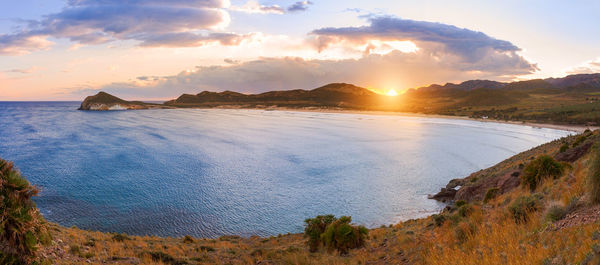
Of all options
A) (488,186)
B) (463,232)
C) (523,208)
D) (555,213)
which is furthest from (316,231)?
(488,186)

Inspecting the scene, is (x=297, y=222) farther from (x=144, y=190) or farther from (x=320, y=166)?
(x=320, y=166)

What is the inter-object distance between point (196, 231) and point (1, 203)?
14.9 metres

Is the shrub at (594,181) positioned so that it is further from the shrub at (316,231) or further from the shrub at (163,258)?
the shrub at (163,258)

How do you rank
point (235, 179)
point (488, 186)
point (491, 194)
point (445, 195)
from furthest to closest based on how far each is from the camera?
point (235, 179)
point (445, 195)
point (488, 186)
point (491, 194)

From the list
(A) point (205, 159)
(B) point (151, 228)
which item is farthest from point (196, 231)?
(A) point (205, 159)

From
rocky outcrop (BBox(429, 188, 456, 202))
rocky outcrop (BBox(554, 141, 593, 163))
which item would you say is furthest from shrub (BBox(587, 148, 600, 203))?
rocky outcrop (BBox(429, 188, 456, 202))

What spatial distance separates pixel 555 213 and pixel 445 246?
3074mm

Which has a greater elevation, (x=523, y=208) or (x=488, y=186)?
(x=523, y=208)

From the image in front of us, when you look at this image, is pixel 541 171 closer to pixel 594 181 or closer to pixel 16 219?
pixel 594 181

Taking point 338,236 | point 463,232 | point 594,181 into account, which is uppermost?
point 594,181

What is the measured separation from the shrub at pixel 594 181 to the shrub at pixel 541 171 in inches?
331

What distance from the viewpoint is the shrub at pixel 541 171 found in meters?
16.0

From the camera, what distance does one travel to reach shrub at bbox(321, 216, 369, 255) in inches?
552

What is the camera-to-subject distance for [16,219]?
8117 millimetres
